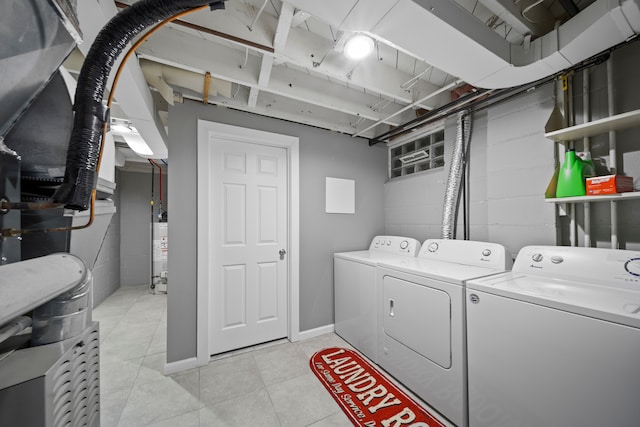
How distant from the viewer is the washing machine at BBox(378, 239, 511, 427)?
1497 millimetres

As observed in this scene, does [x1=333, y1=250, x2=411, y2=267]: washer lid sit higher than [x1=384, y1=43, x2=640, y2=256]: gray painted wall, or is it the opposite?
[x1=384, y1=43, x2=640, y2=256]: gray painted wall

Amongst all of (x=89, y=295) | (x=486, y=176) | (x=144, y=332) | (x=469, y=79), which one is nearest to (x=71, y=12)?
(x=89, y=295)

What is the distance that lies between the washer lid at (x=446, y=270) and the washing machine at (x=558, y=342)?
0.10m

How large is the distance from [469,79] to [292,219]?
187cm

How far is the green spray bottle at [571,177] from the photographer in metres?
1.47

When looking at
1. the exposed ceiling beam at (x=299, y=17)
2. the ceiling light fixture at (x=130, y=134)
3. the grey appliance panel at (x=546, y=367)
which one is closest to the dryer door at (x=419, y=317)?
the grey appliance panel at (x=546, y=367)

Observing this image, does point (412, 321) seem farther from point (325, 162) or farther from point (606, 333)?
point (325, 162)

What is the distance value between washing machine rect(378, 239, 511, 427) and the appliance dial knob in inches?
22.2

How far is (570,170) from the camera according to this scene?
1513 mm

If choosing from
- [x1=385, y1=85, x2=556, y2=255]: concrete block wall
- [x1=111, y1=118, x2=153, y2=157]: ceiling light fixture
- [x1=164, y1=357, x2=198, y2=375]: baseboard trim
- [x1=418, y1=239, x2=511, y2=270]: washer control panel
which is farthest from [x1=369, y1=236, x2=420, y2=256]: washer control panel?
[x1=111, y1=118, x2=153, y2=157]: ceiling light fixture

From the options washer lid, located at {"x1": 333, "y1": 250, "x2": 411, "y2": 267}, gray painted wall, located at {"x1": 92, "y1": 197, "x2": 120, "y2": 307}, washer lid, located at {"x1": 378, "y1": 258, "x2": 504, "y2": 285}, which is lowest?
gray painted wall, located at {"x1": 92, "y1": 197, "x2": 120, "y2": 307}

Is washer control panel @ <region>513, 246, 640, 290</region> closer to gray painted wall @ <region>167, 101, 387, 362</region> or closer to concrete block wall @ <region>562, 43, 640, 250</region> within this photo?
concrete block wall @ <region>562, 43, 640, 250</region>

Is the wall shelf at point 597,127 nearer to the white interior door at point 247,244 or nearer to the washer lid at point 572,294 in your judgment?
the washer lid at point 572,294

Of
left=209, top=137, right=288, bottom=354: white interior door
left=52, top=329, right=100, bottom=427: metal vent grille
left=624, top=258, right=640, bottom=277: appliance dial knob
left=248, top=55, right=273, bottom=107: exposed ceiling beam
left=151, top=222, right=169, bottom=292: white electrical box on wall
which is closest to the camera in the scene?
left=52, top=329, right=100, bottom=427: metal vent grille
